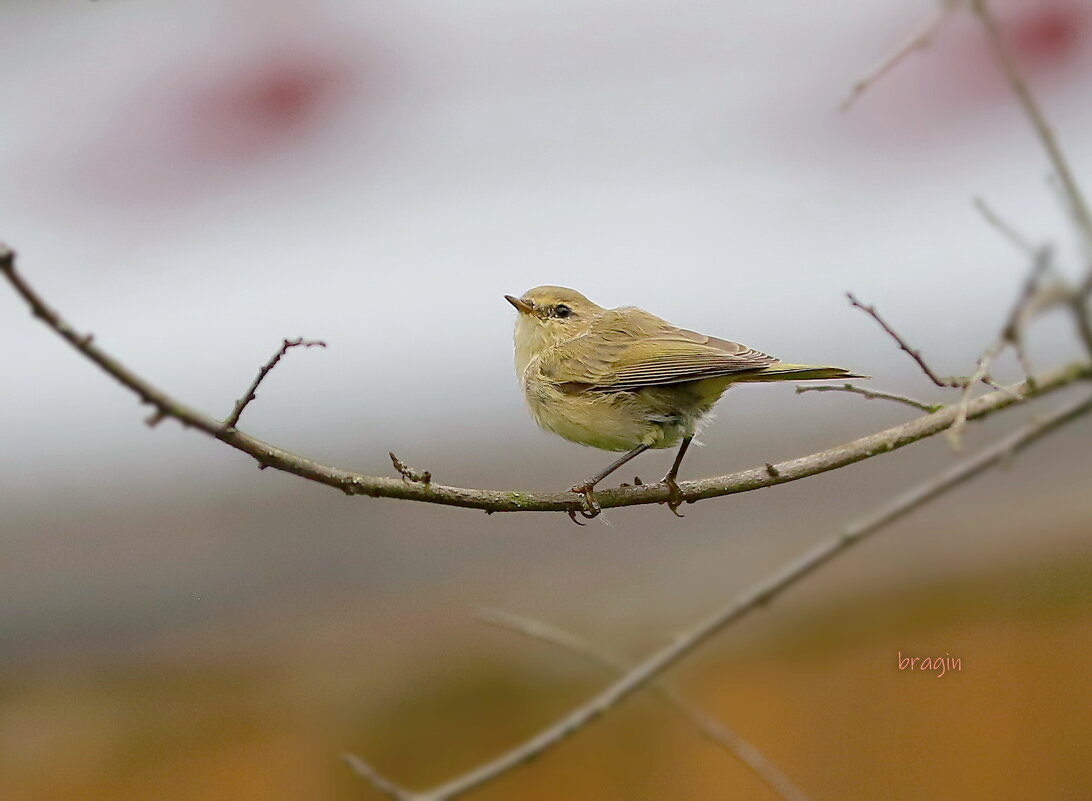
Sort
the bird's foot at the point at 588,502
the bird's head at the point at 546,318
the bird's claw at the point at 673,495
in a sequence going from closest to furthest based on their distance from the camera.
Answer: the bird's claw at the point at 673,495, the bird's foot at the point at 588,502, the bird's head at the point at 546,318

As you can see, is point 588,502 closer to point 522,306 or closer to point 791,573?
point 522,306

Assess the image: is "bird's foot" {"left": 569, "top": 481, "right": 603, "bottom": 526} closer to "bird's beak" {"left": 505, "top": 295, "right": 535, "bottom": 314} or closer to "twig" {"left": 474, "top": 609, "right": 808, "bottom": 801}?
"twig" {"left": 474, "top": 609, "right": 808, "bottom": 801}

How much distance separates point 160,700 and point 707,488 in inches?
144

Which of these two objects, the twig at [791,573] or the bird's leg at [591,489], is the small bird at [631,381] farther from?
the twig at [791,573]

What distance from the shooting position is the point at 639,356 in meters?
4.41

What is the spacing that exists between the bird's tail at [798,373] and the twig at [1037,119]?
1836 millimetres

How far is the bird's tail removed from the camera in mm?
3424

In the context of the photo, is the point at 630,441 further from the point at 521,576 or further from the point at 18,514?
the point at 18,514

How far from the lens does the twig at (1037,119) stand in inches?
53.9

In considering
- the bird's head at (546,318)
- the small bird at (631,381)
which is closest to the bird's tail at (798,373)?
the small bird at (631,381)

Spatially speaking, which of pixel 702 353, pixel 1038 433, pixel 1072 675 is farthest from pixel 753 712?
pixel 1038 433

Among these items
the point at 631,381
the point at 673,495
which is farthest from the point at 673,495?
the point at 631,381

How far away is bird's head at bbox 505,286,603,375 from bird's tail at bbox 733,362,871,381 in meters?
1.25

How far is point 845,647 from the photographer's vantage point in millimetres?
5320
